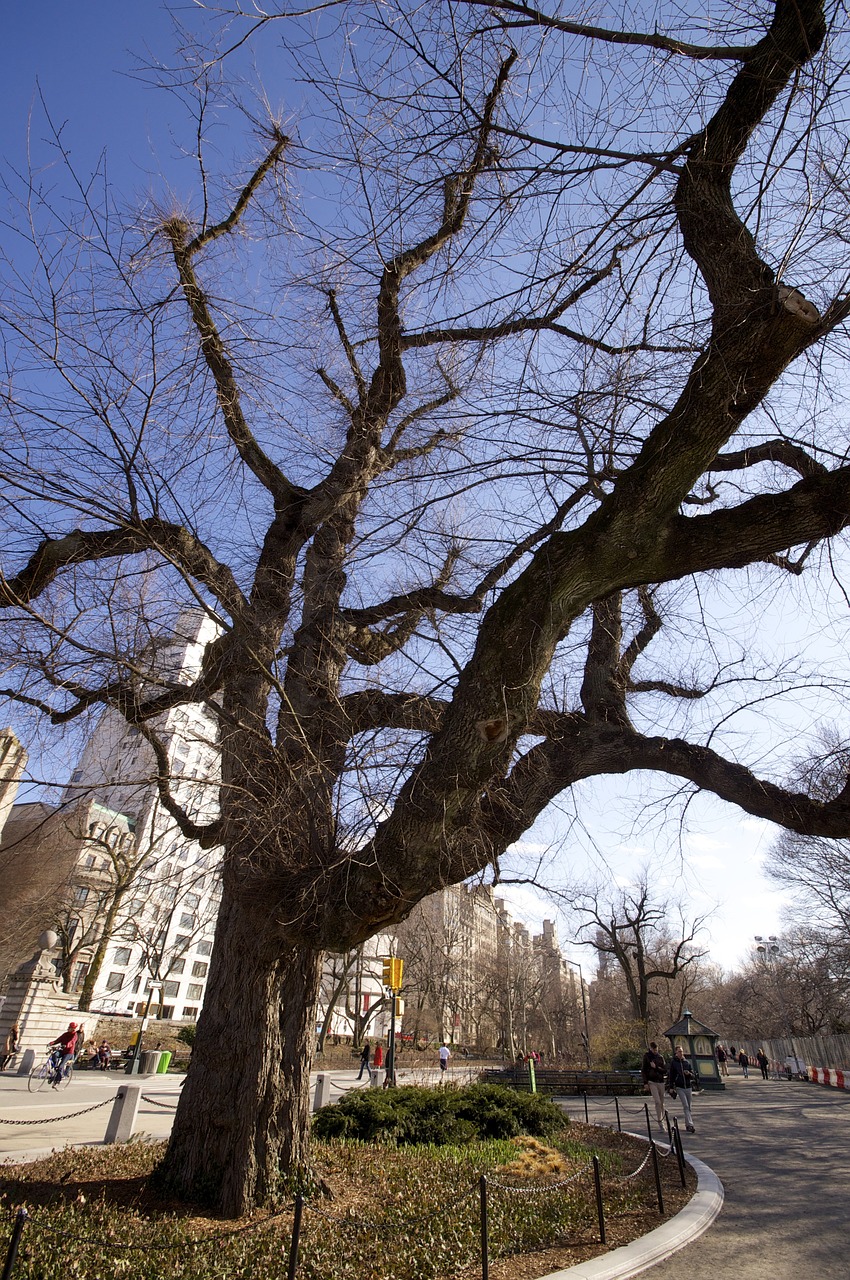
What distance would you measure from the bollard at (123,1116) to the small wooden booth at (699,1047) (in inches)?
865

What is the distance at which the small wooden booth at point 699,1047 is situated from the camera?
82.8 feet

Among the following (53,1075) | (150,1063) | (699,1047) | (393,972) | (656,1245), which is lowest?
(656,1245)

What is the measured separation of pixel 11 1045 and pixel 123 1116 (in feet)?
58.8

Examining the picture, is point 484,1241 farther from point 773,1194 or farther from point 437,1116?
point 437,1116

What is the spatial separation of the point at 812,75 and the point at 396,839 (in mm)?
4773

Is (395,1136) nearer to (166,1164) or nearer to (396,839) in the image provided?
(166,1164)

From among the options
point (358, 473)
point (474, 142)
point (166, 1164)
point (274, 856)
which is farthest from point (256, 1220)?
point (474, 142)

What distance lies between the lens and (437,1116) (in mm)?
10875

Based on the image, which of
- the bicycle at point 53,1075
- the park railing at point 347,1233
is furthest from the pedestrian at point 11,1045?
the park railing at point 347,1233

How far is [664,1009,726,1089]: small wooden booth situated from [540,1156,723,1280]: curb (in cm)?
2042

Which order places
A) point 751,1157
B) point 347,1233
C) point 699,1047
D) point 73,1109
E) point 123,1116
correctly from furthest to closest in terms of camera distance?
1. point 699,1047
2. point 73,1109
3. point 751,1157
4. point 123,1116
5. point 347,1233

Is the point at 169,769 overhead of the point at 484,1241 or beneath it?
overhead

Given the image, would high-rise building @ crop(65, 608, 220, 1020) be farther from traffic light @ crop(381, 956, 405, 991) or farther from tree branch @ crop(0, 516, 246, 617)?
traffic light @ crop(381, 956, 405, 991)

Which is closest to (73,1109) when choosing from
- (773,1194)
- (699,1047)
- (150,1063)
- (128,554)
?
(150,1063)
